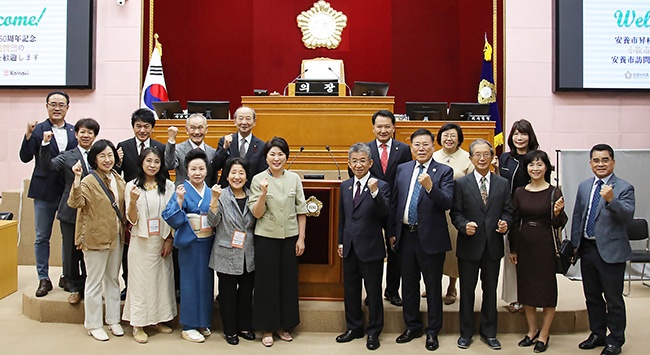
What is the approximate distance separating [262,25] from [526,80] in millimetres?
3855

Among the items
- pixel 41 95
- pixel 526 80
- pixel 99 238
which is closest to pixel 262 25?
pixel 41 95

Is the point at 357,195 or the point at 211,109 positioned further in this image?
the point at 211,109

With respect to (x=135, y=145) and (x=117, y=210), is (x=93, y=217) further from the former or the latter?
(x=135, y=145)

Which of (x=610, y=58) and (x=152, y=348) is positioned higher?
(x=610, y=58)

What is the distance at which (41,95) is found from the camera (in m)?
7.60

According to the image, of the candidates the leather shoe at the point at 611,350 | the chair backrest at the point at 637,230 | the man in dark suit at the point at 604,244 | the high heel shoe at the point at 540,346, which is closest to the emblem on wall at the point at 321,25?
the chair backrest at the point at 637,230

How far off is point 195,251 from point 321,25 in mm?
5360

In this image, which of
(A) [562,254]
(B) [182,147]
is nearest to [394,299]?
(A) [562,254]

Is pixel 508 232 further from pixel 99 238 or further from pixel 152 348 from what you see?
pixel 99 238

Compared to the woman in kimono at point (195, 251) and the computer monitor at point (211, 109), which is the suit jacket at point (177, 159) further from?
the computer monitor at point (211, 109)

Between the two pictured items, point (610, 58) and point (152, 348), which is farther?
point (610, 58)

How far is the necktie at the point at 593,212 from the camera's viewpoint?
3521 mm

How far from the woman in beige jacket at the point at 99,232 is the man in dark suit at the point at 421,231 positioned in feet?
6.05

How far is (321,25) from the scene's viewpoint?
323 inches
